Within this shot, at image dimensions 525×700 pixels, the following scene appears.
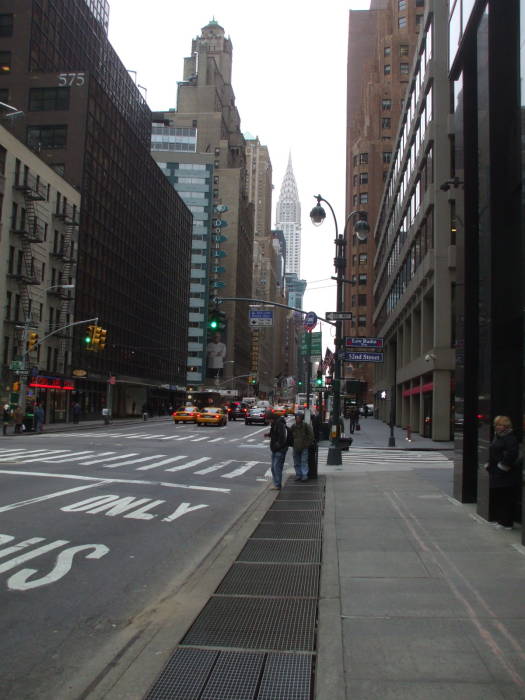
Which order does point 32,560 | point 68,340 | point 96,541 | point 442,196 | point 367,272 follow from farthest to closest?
point 367,272
point 68,340
point 442,196
point 96,541
point 32,560

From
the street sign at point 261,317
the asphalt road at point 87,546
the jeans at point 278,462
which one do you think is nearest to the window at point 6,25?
the street sign at point 261,317

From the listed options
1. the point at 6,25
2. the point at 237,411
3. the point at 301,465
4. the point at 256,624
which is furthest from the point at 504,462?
the point at 237,411

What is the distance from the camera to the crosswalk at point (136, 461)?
1906 cm

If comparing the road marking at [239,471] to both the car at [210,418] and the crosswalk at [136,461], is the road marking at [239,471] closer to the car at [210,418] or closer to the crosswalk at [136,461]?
the crosswalk at [136,461]

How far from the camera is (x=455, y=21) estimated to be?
1365 cm

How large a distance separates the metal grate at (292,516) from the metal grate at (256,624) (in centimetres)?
440

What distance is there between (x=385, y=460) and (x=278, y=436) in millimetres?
10985

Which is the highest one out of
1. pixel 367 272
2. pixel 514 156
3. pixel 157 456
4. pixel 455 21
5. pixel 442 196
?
pixel 367 272

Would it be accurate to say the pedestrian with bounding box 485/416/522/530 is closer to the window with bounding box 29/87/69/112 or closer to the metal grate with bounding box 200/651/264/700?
the metal grate with bounding box 200/651/264/700

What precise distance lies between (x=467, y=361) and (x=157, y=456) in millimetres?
13830

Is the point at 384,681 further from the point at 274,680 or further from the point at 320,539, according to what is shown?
the point at 320,539

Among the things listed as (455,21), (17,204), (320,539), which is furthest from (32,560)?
(17,204)

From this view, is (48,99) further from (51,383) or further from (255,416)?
(255,416)

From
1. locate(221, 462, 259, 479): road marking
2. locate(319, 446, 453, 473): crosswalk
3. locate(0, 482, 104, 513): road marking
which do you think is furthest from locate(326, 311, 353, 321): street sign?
locate(0, 482, 104, 513): road marking
